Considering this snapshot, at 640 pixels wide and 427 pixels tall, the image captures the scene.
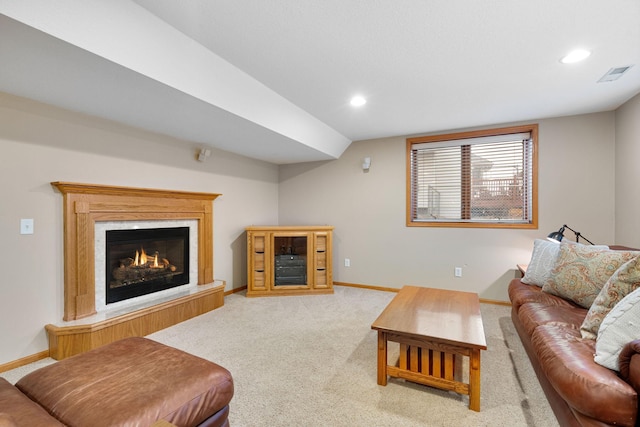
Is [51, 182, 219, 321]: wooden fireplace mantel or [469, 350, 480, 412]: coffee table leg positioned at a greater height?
[51, 182, 219, 321]: wooden fireplace mantel

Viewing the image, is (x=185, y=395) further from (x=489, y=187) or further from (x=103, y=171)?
(x=489, y=187)

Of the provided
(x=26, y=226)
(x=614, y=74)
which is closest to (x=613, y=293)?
(x=614, y=74)

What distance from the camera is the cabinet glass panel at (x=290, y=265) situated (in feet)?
13.8

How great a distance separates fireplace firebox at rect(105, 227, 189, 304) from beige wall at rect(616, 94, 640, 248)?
4568mm

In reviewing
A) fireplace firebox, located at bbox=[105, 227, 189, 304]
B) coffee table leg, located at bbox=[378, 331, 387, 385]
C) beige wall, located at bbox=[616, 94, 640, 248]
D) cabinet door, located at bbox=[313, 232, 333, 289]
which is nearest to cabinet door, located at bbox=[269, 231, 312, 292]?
cabinet door, located at bbox=[313, 232, 333, 289]

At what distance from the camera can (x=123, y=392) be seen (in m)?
1.17

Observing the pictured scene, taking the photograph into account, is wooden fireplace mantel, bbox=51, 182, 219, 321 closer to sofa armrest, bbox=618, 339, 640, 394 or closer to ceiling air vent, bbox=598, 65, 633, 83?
sofa armrest, bbox=618, 339, 640, 394

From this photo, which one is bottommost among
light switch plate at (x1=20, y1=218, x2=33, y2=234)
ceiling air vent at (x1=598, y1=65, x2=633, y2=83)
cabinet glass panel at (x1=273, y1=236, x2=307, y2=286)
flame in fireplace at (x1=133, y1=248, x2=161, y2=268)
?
cabinet glass panel at (x1=273, y1=236, x2=307, y2=286)

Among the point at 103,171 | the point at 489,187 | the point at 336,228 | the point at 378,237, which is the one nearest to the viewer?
the point at 103,171

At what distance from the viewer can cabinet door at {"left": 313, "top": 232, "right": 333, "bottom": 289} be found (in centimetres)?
423

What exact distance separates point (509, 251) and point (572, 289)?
1522 millimetres

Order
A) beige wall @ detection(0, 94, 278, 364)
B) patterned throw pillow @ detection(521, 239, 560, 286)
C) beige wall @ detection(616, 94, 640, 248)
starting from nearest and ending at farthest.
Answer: beige wall @ detection(0, 94, 278, 364), patterned throw pillow @ detection(521, 239, 560, 286), beige wall @ detection(616, 94, 640, 248)

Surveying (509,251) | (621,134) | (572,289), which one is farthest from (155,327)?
(621,134)

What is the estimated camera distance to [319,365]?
2.23 m
